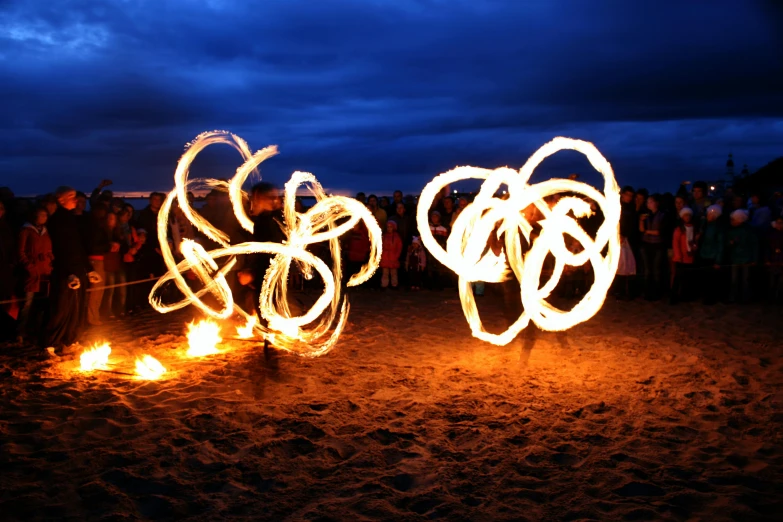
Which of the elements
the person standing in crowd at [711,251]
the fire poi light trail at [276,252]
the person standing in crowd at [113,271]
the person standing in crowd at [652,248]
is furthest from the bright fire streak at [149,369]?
the person standing in crowd at [711,251]

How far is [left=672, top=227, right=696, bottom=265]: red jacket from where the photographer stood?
33.7 feet

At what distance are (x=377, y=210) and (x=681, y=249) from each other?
18.3ft

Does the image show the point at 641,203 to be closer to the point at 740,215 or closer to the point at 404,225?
the point at 740,215

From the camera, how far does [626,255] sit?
1078 centimetres

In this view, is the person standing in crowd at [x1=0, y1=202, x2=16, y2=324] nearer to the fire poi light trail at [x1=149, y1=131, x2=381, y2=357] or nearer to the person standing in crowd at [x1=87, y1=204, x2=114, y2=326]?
the person standing in crowd at [x1=87, y1=204, x2=114, y2=326]

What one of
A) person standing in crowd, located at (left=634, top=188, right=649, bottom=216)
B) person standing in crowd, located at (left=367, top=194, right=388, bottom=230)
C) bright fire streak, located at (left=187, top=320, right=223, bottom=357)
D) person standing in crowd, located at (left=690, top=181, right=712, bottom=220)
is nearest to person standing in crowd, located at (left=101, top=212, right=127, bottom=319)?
bright fire streak, located at (left=187, top=320, right=223, bottom=357)

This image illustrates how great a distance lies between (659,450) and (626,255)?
6867mm

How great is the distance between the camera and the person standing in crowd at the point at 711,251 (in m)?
10.1

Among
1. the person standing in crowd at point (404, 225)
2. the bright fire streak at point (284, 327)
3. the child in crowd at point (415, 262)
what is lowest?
the bright fire streak at point (284, 327)

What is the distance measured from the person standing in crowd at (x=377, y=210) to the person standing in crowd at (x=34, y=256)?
6010 mm

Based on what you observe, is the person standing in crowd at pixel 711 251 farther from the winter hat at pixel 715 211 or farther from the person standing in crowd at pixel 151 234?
the person standing in crowd at pixel 151 234

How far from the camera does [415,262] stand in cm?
1250

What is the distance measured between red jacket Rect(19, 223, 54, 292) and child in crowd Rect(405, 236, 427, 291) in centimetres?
656

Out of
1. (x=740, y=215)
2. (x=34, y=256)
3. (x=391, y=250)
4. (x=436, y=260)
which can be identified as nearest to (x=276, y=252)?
(x=34, y=256)
